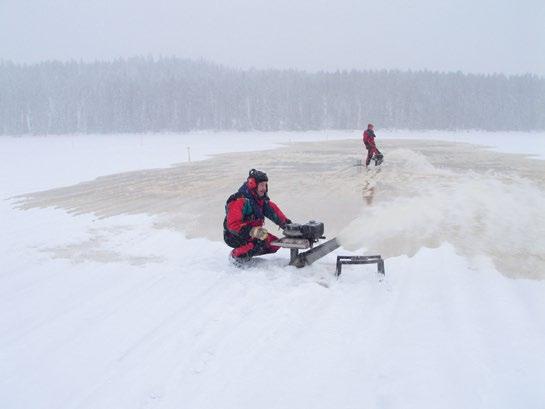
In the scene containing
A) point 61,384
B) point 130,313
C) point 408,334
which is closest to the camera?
point 61,384

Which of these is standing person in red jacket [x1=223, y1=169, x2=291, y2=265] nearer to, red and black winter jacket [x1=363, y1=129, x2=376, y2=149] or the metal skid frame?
the metal skid frame

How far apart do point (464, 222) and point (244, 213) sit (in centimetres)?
519

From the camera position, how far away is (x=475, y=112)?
108m

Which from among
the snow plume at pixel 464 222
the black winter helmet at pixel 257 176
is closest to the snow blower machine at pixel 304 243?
the black winter helmet at pixel 257 176

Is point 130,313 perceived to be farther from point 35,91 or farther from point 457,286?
point 35,91

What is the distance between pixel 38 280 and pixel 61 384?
10.0ft

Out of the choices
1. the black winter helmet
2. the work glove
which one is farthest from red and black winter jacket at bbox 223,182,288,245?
the work glove

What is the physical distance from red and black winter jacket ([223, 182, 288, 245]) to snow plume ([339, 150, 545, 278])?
5.84 feet

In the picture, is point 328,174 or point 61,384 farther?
point 328,174

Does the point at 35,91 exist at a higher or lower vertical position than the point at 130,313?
higher

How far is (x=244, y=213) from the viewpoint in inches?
246

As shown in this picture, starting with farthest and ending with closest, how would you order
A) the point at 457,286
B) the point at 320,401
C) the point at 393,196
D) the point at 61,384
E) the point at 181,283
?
the point at 393,196 → the point at 181,283 → the point at 457,286 → the point at 61,384 → the point at 320,401

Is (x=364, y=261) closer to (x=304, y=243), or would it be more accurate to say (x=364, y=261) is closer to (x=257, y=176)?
(x=304, y=243)

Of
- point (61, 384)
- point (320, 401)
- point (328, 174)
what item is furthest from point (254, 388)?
point (328, 174)
